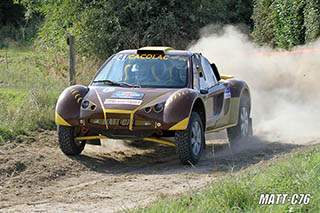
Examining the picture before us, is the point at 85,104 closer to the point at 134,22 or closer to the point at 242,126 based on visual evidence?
the point at 242,126

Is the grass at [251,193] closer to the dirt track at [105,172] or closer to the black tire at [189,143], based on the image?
the dirt track at [105,172]

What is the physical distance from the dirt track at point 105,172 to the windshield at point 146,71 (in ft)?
4.09

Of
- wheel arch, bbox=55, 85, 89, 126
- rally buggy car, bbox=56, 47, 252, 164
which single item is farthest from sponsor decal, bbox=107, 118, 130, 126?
wheel arch, bbox=55, 85, 89, 126

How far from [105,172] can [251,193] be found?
10.2ft

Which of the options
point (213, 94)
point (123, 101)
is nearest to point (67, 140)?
point (123, 101)

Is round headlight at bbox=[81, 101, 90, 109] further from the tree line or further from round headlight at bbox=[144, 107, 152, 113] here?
the tree line

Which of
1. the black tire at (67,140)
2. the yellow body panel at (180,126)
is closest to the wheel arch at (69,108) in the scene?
the black tire at (67,140)

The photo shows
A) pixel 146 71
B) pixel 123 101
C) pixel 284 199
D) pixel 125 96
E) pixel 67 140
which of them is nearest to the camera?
pixel 284 199

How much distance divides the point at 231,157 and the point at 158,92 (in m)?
1.78

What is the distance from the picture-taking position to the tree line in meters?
19.6

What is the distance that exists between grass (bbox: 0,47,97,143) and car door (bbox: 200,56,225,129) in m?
3.30

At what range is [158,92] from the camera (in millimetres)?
9500

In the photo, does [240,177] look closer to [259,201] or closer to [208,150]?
[259,201]

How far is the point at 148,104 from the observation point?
9.14m
